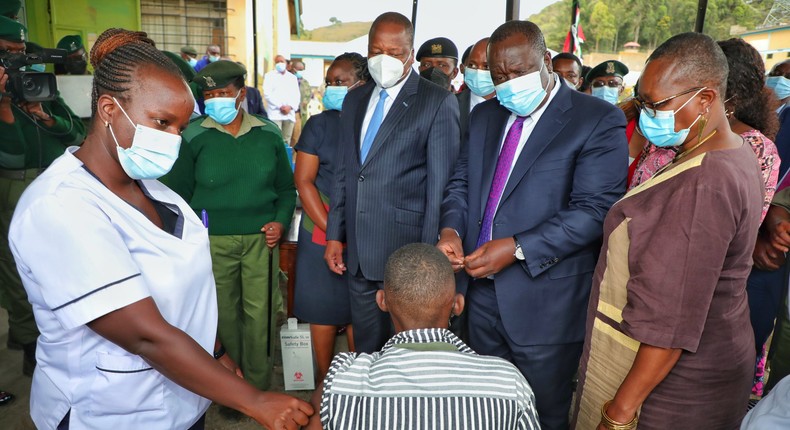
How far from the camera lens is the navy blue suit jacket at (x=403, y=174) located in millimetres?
2299

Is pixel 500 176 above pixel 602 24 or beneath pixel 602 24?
beneath

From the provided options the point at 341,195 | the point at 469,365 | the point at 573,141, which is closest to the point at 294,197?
the point at 341,195

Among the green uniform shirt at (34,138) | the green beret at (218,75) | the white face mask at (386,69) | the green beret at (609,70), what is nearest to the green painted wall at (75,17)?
the green uniform shirt at (34,138)

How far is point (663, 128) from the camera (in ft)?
4.84

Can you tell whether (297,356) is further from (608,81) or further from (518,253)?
(608,81)

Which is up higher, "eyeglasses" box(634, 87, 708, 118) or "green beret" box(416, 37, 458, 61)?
"green beret" box(416, 37, 458, 61)

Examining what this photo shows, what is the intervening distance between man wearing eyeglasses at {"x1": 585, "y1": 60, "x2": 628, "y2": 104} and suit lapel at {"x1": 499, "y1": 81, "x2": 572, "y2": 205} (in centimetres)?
232

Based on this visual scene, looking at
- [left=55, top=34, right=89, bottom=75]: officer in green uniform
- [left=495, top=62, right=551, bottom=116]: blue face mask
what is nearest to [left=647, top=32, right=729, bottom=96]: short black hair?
[left=495, top=62, right=551, bottom=116]: blue face mask

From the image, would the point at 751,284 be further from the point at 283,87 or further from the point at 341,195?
the point at 283,87

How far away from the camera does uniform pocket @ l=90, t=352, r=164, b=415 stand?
122 cm

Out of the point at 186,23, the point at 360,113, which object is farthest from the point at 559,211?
the point at 186,23

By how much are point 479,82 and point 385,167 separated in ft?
4.63

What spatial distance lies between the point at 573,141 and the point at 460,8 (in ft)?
13.3

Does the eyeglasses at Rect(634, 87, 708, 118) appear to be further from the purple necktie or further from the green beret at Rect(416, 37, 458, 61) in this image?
the green beret at Rect(416, 37, 458, 61)
